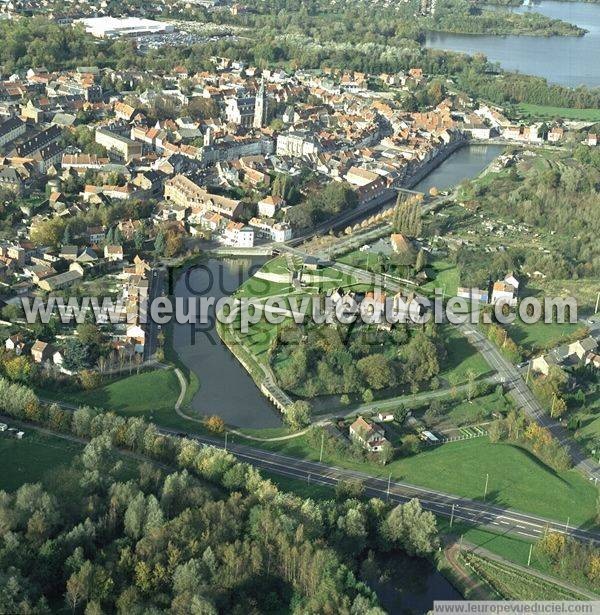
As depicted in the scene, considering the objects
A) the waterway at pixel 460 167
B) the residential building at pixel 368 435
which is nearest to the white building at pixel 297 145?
the waterway at pixel 460 167

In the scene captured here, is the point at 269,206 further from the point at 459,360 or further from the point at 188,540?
the point at 188,540

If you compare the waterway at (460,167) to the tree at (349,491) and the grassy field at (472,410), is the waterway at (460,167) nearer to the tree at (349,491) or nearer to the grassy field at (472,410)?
the grassy field at (472,410)

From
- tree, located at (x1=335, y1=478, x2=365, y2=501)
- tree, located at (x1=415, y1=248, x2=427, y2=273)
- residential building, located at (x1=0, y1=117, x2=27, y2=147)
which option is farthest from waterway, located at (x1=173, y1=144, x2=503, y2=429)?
residential building, located at (x1=0, y1=117, x2=27, y2=147)

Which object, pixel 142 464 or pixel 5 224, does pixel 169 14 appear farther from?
pixel 142 464

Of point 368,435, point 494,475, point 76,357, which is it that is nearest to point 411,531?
point 494,475

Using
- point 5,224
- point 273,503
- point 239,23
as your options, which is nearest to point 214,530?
point 273,503

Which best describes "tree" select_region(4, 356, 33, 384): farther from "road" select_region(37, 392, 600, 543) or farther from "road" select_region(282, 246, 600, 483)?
"road" select_region(282, 246, 600, 483)
